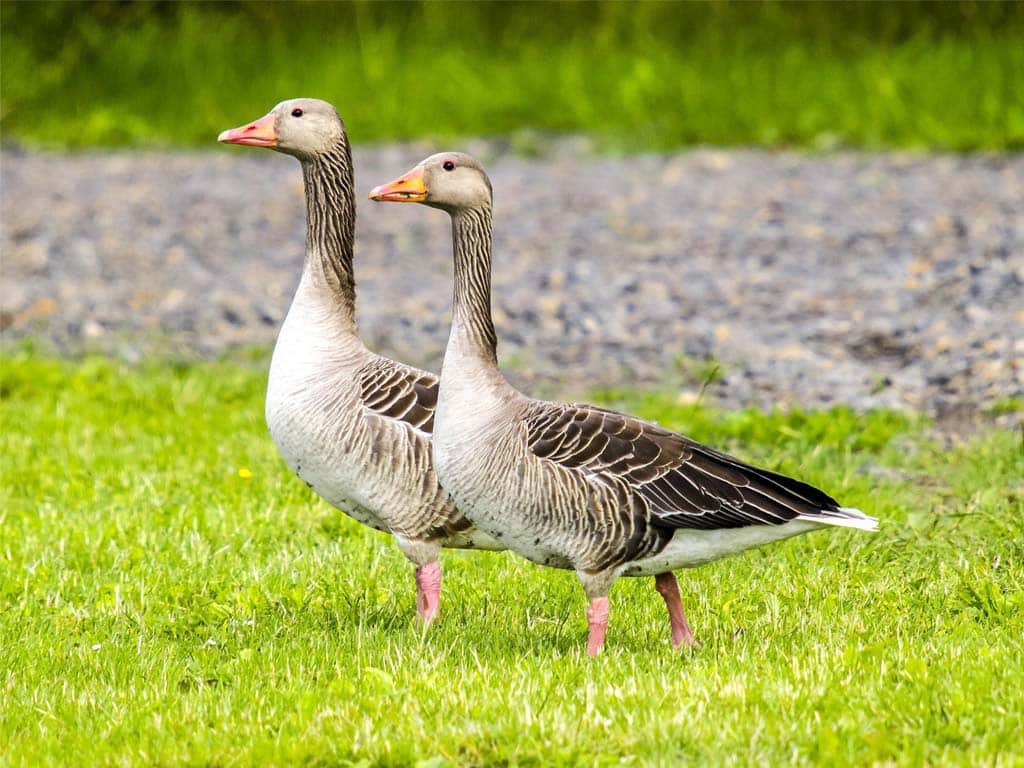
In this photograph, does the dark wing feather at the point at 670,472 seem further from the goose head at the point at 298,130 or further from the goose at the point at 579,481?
the goose head at the point at 298,130

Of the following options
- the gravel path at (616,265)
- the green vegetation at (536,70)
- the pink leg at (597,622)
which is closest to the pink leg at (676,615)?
the pink leg at (597,622)

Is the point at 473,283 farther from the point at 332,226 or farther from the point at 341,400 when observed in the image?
the point at 332,226

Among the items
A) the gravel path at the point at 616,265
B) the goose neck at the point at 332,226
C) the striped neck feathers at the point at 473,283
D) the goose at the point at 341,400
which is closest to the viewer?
the striped neck feathers at the point at 473,283

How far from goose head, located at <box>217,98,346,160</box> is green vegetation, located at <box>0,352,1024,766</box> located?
1.99m

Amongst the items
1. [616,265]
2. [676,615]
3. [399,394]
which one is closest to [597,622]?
[676,615]

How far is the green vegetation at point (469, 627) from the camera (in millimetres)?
4977

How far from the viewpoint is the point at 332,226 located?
670cm

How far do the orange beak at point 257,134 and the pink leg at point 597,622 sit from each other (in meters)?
2.40

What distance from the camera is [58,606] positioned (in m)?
6.85

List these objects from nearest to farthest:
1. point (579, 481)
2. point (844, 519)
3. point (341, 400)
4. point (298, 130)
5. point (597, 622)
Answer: point (844, 519) < point (579, 481) < point (597, 622) < point (341, 400) < point (298, 130)

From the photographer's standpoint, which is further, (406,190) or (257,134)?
(257,134)

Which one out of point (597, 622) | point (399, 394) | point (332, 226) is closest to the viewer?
point (597, 622)

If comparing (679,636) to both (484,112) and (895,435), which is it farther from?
(484,112)

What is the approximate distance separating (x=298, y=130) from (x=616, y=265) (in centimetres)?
810
